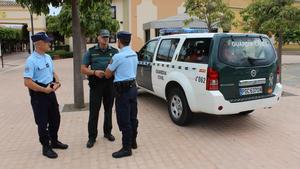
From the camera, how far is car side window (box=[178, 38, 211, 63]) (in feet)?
17.5

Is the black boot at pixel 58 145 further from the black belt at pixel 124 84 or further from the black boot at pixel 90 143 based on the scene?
the black belt at pixel 124 84

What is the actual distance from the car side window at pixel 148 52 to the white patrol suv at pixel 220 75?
1061 millimetres

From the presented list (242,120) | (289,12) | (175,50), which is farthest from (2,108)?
(289,12)

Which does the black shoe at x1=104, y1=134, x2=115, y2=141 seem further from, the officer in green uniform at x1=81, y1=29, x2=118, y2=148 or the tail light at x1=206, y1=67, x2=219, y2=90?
the tail light at x1=206, y1=67, x2=219, y2=90

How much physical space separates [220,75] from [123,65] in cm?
173

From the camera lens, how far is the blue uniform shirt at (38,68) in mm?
4184

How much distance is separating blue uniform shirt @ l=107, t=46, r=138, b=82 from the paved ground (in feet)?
3.90

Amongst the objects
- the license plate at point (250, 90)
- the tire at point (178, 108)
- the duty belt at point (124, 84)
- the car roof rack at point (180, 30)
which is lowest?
the tire at point (178, 108)

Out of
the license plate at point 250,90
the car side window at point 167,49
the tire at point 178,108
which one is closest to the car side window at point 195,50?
the car side window at point 167,49

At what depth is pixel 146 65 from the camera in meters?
7.32

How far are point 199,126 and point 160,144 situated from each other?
4.04 ft

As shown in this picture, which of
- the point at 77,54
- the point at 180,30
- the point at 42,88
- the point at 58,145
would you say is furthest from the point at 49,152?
the point at 180,30

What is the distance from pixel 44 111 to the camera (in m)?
4.40

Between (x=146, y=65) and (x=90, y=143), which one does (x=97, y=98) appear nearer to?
(x=90, y=143)
